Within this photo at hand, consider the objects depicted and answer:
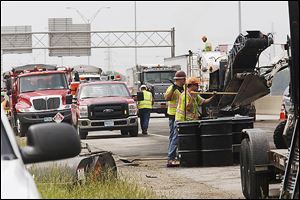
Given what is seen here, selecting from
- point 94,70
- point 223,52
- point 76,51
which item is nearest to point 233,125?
point 223,52

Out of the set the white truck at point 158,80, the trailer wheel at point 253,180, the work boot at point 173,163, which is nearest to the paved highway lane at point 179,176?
the work boot at point 173,163

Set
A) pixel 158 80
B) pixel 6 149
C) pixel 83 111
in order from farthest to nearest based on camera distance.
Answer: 1. pixel 158 80
2. pixel 83 111
3. pixel 6 149

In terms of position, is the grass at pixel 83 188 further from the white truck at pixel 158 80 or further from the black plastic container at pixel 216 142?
the white truck at pixel 158 80

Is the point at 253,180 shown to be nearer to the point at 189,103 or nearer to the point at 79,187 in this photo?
the point at 79,187

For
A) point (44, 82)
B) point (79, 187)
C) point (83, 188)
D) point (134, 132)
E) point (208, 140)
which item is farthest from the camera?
point (44, 82)

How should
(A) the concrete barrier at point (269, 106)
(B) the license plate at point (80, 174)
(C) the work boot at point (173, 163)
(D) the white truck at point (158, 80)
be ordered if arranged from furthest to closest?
(A) the concrete barrier at point (269, 106)
(D) the white truck at point (158, 80)
(C) the work boot at point (173, 163)
(B) the license plate at point (80, 174)

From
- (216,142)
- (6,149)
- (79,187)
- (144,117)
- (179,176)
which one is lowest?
(179,176)

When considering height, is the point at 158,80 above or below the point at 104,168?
above

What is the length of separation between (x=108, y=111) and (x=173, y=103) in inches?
441

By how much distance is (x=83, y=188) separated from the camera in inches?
398

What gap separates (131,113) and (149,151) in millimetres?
7383

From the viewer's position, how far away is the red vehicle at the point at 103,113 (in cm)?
2775

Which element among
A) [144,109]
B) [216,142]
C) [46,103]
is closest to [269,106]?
[144,109]

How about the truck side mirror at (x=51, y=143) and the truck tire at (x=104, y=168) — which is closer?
the truck side mirror at (x=51, y=143)
